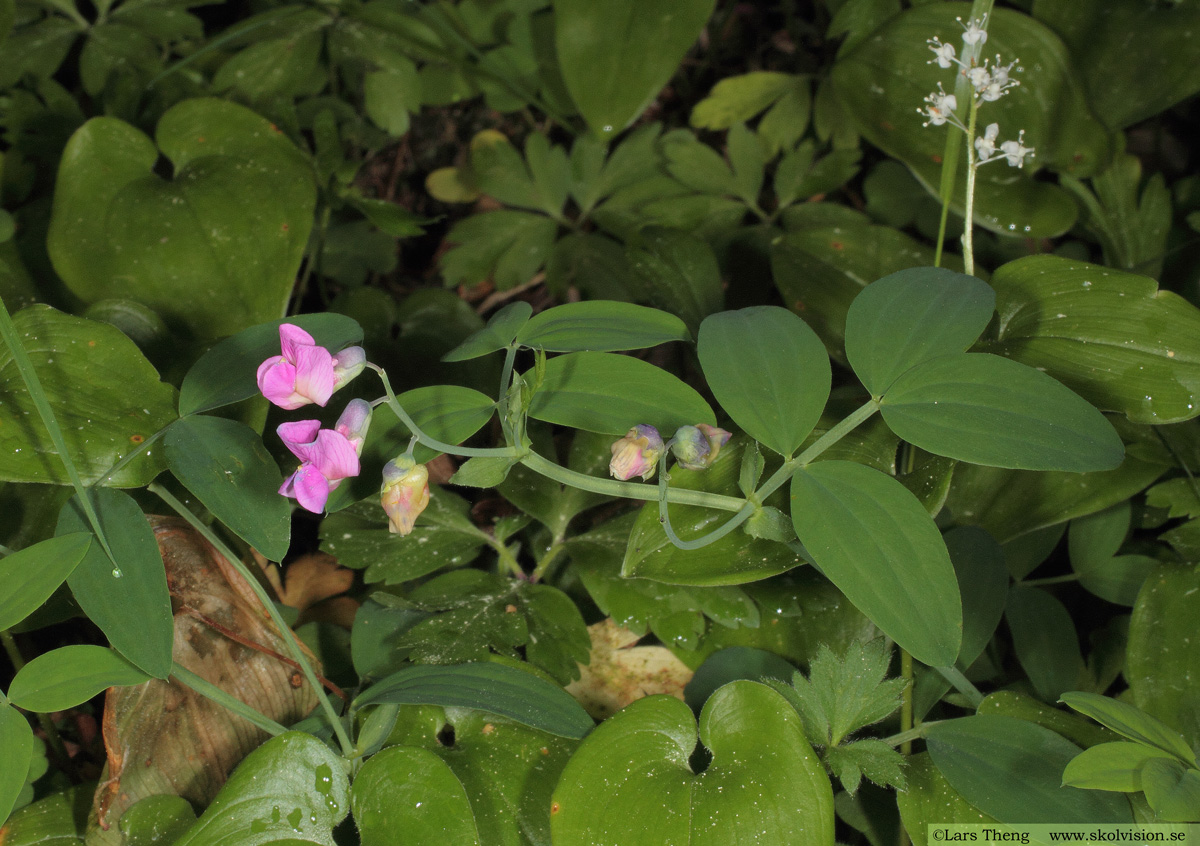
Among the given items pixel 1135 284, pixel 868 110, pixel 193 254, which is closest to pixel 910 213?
pixel 868 110

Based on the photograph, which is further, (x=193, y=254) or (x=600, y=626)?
(x=193, y=254)

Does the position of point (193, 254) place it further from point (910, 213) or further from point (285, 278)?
point (910, 213)

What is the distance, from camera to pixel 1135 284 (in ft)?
4.03

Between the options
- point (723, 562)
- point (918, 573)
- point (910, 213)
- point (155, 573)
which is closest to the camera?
point (918, 573)

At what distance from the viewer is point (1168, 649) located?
1164 millimetres

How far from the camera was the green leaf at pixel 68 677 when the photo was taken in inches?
38.5

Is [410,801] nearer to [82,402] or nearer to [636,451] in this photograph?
[636,451]

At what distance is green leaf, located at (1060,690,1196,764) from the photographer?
93 centimetres

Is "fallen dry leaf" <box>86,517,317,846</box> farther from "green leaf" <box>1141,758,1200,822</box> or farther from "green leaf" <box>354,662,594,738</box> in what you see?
"green leaf" <box>1141,758,1200,822</box>

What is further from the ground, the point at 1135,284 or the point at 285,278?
the point at 1135,284

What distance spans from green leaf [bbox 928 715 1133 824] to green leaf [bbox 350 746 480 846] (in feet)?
2.00

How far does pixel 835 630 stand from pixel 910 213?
1193 millimetres

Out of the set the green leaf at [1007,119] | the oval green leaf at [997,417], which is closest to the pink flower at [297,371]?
the oval green leaf at [997,417]

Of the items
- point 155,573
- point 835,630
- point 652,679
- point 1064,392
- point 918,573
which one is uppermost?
point 1064,392
